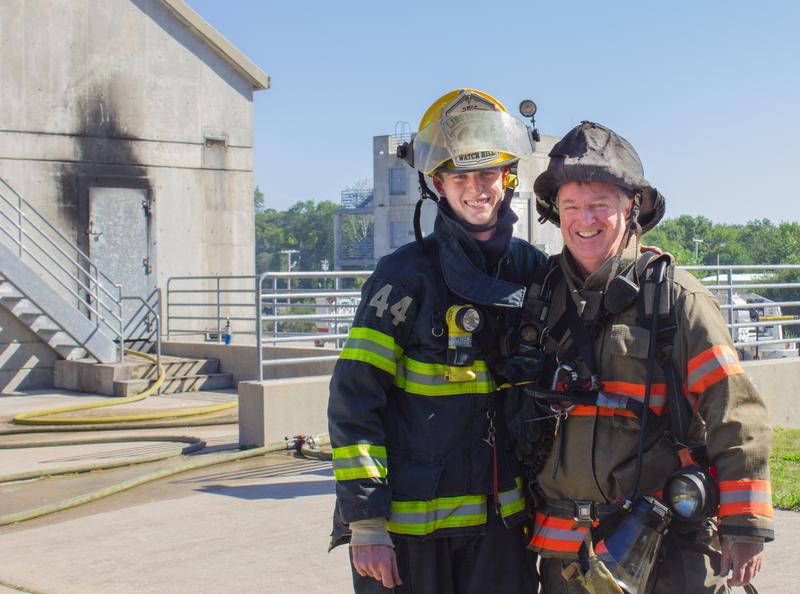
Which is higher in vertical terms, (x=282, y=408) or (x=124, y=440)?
(x=282, y=408)

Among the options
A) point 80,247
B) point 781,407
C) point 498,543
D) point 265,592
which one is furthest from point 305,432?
point 80,247

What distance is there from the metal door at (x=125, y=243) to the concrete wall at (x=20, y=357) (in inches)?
71.1

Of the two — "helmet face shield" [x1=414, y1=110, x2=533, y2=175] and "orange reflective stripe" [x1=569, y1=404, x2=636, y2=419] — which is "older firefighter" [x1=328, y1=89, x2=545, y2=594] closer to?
"helmet face shield" [x1=414, y1=110, x2=533, y2=175]

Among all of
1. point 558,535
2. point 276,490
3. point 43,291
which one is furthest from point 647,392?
point 43,291

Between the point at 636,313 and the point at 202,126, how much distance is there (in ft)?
52.2

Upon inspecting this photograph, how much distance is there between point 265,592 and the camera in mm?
5141

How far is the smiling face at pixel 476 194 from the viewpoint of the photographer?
3.43 meters

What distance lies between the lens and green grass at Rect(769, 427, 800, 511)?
6.81 metres

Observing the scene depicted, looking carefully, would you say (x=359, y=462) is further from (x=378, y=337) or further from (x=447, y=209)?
(x=447, y=209)

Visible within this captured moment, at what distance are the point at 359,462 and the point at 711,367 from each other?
1058mm

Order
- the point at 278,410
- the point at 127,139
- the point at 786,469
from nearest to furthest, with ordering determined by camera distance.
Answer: the point at 786,469 → the point at 278,410 → the point at 127,139

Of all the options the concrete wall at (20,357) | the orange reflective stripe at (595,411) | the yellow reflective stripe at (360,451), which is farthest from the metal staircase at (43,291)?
the orange reflective stripe at (595,411)

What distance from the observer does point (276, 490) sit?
764 centimetres

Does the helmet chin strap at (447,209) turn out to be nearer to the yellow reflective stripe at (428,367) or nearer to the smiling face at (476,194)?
the smiling face at (476,194)
